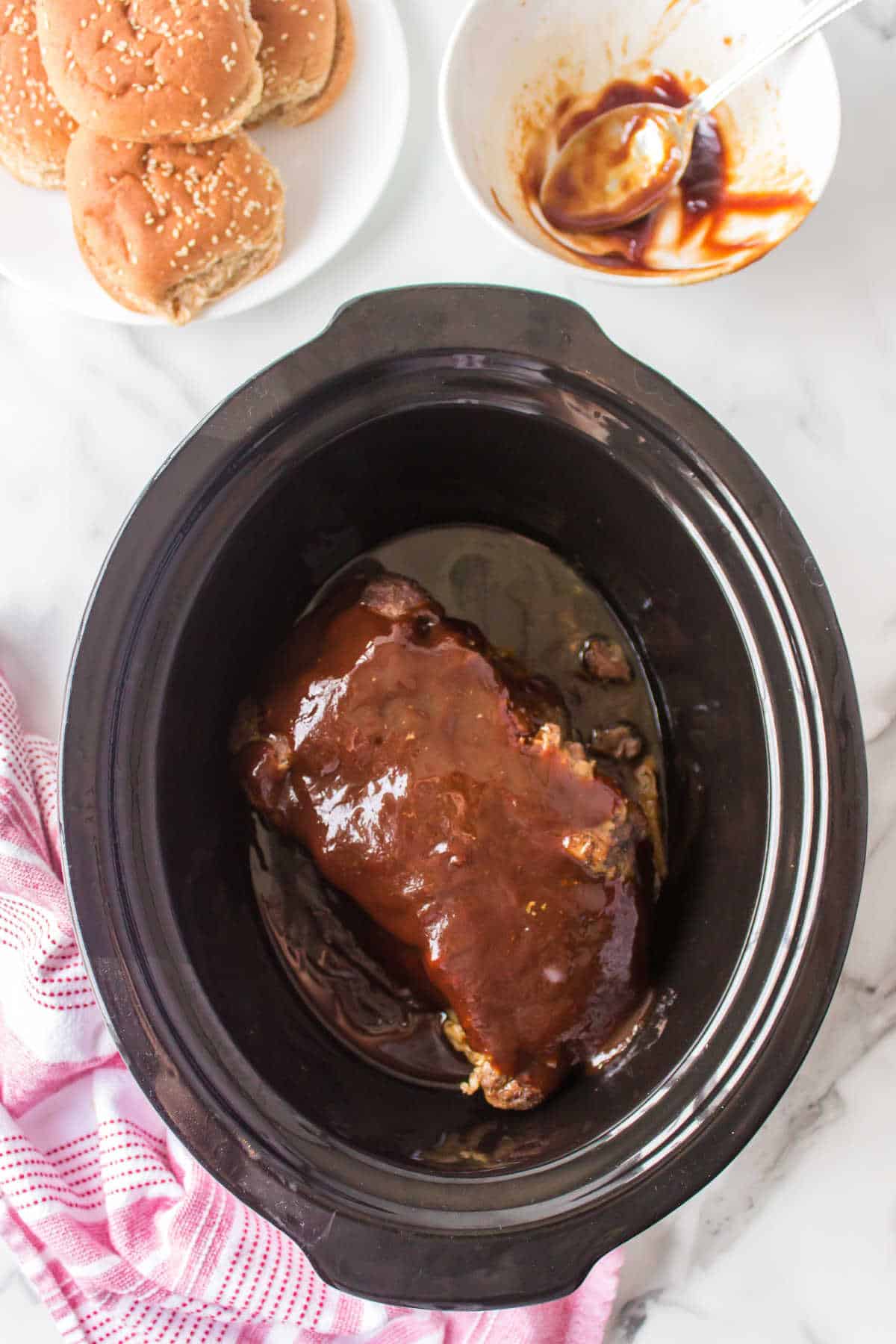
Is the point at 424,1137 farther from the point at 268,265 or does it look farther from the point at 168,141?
the point at 168,141

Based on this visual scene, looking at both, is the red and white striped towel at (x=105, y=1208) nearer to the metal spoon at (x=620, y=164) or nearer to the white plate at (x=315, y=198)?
the white plate at (x=315, y=198)

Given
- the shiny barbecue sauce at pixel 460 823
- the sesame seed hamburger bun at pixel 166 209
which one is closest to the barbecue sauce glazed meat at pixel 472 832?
the shiny barbecue sauce at pixel 460 823

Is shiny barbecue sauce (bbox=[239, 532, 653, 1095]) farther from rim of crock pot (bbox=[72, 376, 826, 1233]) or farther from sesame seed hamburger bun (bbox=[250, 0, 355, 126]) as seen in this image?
sesame seed hamburger bun (bbox=[250, 0, 355, 126])

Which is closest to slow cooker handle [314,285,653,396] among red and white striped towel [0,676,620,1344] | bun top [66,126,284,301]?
bun top [66,126,284,301]

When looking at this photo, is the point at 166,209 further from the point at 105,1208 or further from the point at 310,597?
the point at 105,1208

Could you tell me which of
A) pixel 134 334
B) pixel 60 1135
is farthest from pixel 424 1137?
pixel 134 334
